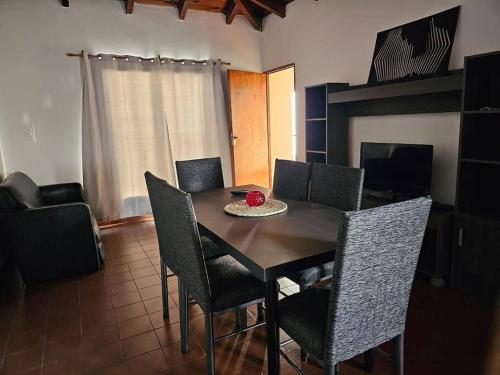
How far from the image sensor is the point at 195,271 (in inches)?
60.4

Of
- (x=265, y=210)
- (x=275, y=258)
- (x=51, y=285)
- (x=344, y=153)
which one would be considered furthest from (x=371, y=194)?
(x=51, y=285)

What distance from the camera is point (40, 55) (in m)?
3.96

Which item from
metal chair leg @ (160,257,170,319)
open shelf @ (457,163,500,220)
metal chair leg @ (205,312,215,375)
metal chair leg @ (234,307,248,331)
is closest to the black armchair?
metal chair leg @ (160,257,170,319)

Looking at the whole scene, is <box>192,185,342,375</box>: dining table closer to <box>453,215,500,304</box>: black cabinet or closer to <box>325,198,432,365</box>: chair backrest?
<box>325,198,432,365</box>: chair backrest

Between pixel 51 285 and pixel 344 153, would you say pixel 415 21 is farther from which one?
pixel 51 285

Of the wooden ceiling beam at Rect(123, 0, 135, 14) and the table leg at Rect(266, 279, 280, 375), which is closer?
the table leg at Rect(266, 279, 280, 375)

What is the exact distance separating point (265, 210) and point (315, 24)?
116 inches

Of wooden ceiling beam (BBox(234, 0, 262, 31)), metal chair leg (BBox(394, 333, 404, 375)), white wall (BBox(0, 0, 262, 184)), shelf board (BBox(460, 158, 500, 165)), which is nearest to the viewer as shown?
metal chair leg (BBox(394, 333, 404, 375))

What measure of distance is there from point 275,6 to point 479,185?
10.9 ft

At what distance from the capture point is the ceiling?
14.0 feet

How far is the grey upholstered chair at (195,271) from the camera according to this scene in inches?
57.9

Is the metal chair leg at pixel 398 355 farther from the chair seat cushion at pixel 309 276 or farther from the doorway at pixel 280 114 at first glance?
the doorway at pixel 280 114

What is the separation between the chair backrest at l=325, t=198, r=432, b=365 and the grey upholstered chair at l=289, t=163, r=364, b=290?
0.56 meters

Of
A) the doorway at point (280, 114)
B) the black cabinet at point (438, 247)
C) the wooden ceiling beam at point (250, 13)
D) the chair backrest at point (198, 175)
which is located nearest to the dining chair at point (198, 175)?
the chair backrest at point (198, 175)
